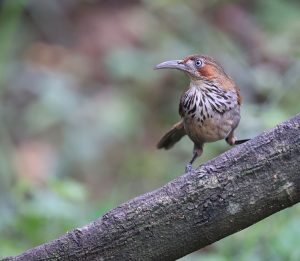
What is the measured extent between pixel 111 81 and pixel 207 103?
4503mm

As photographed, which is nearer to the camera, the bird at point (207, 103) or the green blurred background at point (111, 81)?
the bird at point (207, 103)

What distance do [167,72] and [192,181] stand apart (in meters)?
5.33

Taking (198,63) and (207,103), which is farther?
(198,63)

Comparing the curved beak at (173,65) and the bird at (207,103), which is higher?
the curved beak at (173,65)

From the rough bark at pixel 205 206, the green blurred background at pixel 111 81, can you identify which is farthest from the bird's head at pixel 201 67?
the rough bark at pixel 205 206

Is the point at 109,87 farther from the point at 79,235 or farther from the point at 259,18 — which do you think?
the point at 79,235

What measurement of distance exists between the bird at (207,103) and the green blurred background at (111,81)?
1033 mm

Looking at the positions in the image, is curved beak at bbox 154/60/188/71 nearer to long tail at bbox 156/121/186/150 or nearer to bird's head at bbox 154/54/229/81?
bird's head at bbox 154/54/229/81

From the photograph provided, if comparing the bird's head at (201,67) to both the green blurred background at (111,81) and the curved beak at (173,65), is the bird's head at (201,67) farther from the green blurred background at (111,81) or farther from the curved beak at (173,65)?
the green blurred background at (111,81)

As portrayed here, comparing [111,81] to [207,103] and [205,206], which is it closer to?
[207,103]

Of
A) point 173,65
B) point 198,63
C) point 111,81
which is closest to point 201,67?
point 198,63

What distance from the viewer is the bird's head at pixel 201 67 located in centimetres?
398

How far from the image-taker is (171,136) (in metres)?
4.21

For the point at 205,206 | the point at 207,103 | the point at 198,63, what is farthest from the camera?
the point at 198,63
